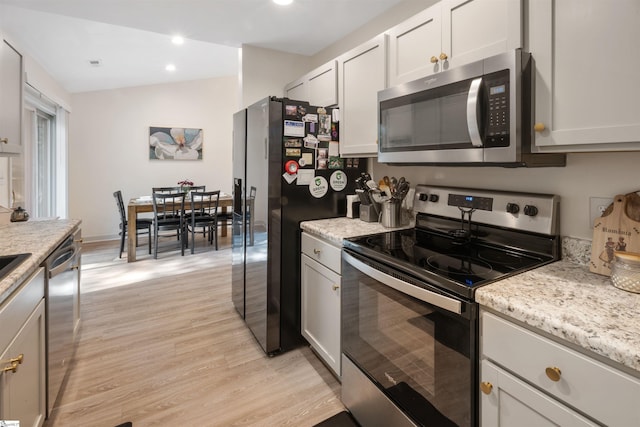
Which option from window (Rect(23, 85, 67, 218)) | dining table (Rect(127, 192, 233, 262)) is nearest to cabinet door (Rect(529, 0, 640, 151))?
window (Rect(23, 85, 67, 218))

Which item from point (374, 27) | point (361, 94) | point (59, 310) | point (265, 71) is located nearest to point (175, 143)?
point (265, 71)

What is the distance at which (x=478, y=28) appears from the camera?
1.38 meters

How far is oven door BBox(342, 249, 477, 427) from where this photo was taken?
106 cm

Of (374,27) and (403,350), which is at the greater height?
(374,27)

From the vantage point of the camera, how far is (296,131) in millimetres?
2084

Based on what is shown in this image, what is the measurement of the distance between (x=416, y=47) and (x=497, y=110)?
2.20ft

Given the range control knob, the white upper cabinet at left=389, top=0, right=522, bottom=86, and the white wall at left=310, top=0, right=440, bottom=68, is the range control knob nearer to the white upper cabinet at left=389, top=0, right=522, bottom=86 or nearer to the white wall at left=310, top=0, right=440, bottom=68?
the white upper cabinet at left=389, top=0, right=522, bottom=86

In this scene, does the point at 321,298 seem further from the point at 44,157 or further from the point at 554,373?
the point at 44,157

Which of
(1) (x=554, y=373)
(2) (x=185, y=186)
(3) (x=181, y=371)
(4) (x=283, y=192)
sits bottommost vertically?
(3) (x=181, y=371)

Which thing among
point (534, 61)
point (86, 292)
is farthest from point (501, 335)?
point (86, 292)

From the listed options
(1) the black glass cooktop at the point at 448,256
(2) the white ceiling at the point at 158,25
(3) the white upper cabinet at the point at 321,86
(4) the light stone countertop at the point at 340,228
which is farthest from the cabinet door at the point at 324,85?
(1) the black glass cooktop at the point at 448,256

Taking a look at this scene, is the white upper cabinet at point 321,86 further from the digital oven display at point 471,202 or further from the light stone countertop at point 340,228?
the digital oven display at point 471,202

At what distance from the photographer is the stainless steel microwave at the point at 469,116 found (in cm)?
120

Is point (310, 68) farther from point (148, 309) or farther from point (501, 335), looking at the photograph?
point (501, 335)
